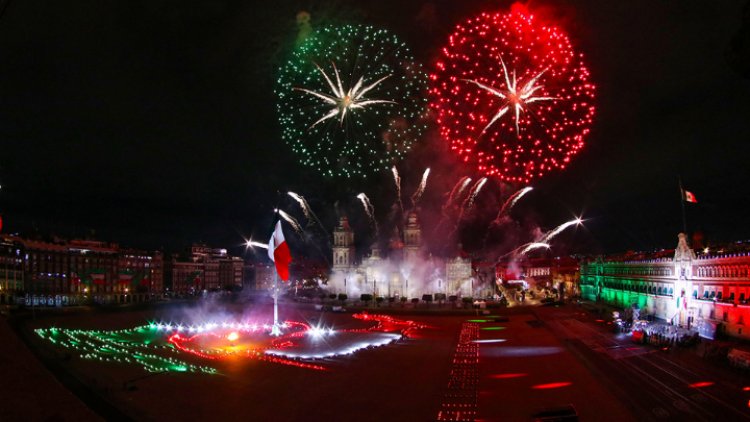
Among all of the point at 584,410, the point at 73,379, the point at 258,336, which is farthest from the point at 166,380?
the point at 584,410

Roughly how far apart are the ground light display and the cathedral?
22.7 m

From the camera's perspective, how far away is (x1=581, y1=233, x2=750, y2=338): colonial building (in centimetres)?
2956

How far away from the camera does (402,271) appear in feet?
243

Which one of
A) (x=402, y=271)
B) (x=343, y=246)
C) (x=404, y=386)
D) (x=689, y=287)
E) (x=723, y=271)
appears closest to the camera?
(x=404, y=386)

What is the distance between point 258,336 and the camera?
38.7 metres

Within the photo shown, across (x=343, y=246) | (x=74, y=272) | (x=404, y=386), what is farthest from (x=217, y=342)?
(x=74, y=272)

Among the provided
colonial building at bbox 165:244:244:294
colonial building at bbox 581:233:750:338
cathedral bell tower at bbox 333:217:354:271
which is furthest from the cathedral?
colonial building at bbox 165:244:244:294

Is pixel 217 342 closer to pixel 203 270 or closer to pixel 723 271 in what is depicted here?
pixel 723 271

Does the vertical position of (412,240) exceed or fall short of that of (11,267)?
it exceeds it

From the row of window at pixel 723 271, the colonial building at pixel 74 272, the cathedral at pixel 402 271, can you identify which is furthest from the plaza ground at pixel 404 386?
the colonial building at pixel 74 272

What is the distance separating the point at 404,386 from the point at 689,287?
24759 mm

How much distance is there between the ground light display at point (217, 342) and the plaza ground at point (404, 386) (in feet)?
4.62

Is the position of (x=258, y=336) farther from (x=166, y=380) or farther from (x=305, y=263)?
(x=305, y=263)

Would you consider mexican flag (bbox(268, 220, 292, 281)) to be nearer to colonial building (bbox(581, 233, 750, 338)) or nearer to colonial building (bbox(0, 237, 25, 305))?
colonial building (bbox(581, 233, 750, 338))
